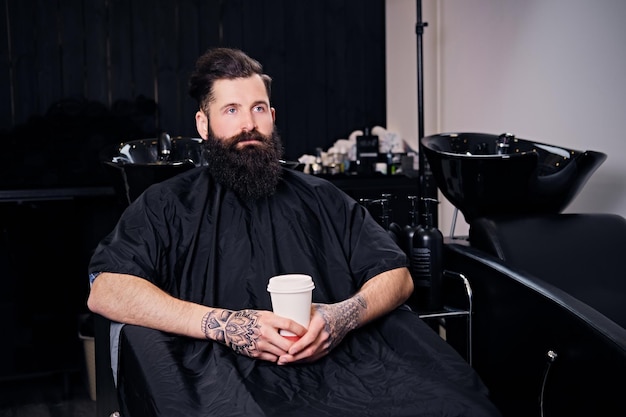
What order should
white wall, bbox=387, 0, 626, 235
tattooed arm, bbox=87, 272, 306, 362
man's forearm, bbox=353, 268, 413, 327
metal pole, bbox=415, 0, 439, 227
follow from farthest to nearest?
1. metal pole, bbox=415, 0, 439, 227
2. white wall, bbox=387, 0, 626, 235
3. man's forearm, bbox=353, 268, 413, 327
4. tattooed arm, bbox=87, 272, 306, 362

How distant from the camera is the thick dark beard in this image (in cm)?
191

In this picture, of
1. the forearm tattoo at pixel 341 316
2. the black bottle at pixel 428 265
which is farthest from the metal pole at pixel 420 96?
the forearm tattoo at pixel 341 316

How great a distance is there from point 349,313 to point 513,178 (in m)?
1.00

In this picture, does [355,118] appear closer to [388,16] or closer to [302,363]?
[388,16]

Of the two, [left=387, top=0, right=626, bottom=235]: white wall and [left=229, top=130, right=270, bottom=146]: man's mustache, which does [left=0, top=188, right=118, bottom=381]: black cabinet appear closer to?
[left=229, top=130, right=270, bottom=146]: man's mustache

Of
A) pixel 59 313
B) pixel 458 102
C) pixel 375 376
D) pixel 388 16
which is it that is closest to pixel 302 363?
pixel 375 376

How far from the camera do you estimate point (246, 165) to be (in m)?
1.90

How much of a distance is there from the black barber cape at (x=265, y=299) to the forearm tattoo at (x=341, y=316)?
0.17ft

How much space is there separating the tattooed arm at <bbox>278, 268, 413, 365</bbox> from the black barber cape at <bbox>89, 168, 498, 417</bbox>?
3cm

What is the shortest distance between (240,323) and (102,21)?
8.41 ft

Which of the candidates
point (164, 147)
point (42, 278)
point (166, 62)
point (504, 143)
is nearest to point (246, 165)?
point (164, 147)

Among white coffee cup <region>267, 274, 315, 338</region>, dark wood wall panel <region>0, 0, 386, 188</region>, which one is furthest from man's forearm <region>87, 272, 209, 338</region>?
dark wood wall panel <region>0, 0, 386, 188</region>

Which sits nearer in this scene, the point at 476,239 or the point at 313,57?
the point at 476,239

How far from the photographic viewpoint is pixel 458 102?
12.1 feet
